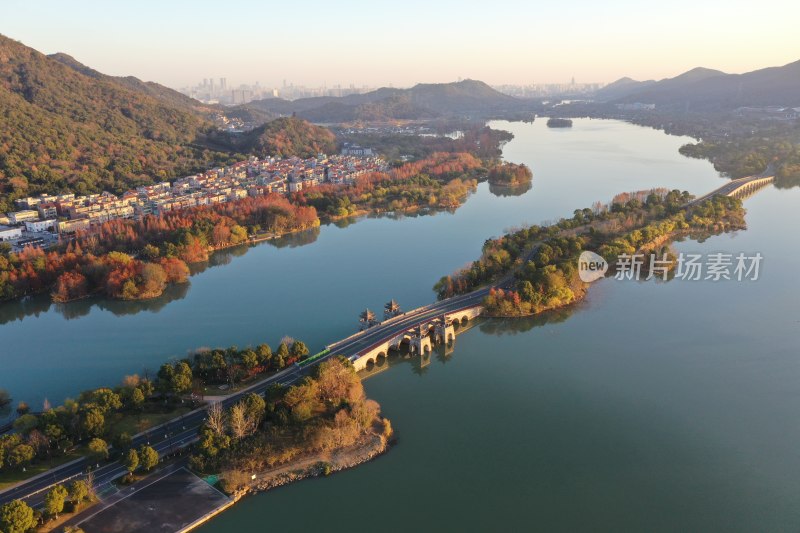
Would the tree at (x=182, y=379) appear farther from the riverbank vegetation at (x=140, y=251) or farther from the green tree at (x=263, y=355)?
the riverbank vegetation at (x=140, y=251)

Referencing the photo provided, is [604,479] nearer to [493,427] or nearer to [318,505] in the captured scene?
[493,427]

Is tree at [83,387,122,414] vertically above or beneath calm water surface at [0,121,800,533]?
above

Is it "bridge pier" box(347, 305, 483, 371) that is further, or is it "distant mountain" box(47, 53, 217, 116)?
"distant mountain" box(47, 53, 217, 116)

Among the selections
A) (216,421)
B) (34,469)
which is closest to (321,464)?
(216,421)

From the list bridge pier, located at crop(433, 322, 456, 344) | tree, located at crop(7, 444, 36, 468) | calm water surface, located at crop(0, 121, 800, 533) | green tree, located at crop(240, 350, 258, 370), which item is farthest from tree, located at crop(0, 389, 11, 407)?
bridge pier, located at crop(433, 322, 456, 344)

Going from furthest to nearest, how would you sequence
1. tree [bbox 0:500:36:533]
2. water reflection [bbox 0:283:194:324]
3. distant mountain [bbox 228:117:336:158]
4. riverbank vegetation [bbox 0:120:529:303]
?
1. distant mountain [bbox 228:117:336:158]
2. riverbank vegetation [bbox 0:120:529:303]
3. water reflection [bbox 0:283:194:324]
4. tree [bbox 0:500:36:533]

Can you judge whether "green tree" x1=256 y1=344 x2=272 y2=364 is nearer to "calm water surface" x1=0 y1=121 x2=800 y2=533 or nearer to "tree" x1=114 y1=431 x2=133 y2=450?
"calm water surface" x1=0 y1=121 x2=800 y2=533
